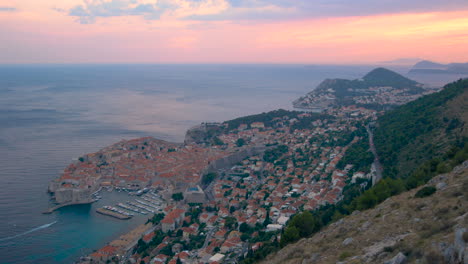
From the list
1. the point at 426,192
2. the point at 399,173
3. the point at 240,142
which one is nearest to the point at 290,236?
the point at 426,192

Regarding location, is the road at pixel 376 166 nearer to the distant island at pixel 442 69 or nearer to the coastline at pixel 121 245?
the coastline at pixel 121 245

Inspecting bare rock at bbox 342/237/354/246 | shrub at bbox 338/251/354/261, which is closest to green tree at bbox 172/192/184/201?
bare rock at bbox 342/237/354/246

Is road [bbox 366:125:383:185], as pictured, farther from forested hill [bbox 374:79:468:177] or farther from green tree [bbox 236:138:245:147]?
green tree [bbox 236:138:245:147]

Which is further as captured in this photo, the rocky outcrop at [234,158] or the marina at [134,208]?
the rocky outcrop at [234,158]

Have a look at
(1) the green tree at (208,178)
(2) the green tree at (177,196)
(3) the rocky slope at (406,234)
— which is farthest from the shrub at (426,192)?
(1) the green tree at (208,178)

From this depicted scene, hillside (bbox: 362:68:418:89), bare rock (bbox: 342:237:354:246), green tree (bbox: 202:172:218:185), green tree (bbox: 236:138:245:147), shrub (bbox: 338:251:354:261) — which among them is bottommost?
green tree (bbox: 202:172:218:185)

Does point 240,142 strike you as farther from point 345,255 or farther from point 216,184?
point 345,255

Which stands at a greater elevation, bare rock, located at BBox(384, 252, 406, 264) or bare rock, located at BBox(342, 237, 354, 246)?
bare rock, located at BBox(384, 252, 406, 264)
